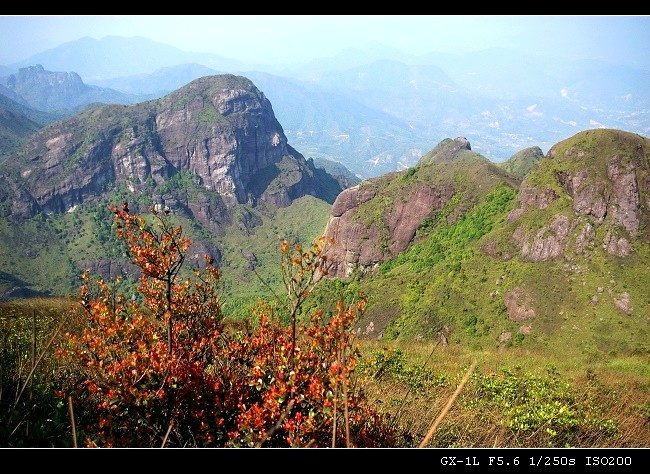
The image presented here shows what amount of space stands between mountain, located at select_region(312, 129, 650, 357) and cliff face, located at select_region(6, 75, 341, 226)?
84.4m

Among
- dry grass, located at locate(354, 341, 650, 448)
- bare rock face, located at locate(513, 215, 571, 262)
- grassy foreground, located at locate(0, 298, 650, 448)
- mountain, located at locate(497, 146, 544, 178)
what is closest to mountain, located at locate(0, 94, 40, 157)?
mountain, located at locate(497, 146, 544, 178)

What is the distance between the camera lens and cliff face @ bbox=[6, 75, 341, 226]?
11844 cm

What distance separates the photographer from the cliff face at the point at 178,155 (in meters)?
118

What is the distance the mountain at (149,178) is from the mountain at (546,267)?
72.1 metres

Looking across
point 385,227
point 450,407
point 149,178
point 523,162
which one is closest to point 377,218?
point 385,227

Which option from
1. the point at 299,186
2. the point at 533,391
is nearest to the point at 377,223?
the point at 533,391

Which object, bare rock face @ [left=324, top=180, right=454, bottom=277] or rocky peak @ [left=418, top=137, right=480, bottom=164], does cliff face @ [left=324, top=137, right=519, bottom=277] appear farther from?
rocky peak @ [left=418, top=137, right=480, bottom=164]

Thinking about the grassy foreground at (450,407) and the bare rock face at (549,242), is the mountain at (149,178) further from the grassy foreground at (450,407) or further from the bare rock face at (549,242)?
the grassy foreground at (450,407)

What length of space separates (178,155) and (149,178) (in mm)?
12523

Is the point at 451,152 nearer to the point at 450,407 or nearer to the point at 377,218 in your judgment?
the point at 377,218

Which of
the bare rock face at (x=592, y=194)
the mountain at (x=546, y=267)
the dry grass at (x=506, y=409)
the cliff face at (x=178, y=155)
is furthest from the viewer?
the cliff face at (x=178, y=155)

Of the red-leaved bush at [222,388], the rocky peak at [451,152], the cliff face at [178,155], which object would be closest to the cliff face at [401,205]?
the rocky peak at [451,152]

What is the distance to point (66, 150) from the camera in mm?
122188
